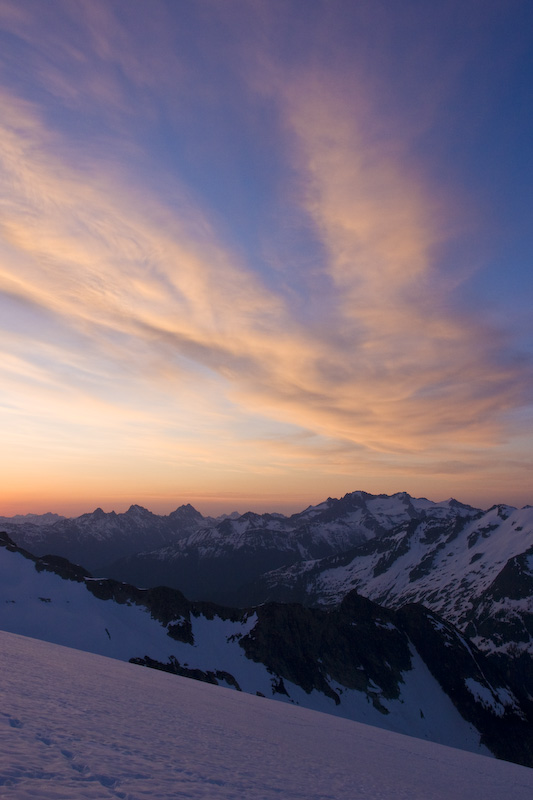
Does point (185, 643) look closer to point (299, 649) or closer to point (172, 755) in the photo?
point (299, 649)

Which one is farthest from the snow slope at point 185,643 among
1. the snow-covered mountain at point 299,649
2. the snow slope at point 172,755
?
the snow slope at point 172,755

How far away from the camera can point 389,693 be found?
117 metres

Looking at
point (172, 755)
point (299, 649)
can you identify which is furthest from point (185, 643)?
point (172, 755)

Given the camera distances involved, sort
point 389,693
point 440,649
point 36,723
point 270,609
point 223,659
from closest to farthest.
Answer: point 36,723, point 223,659, point 389,693, point 270,609, point 440,649

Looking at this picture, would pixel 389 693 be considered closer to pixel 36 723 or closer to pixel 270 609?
pixel 270 609

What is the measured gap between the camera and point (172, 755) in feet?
41.4

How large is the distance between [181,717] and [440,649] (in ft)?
470

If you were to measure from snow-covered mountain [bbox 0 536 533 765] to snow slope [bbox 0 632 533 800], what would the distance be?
239 feet

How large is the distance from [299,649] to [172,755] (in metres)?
118

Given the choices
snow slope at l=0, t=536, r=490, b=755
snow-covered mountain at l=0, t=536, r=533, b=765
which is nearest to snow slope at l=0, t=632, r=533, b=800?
snow slope at l=0, t=536, r=490, b=755

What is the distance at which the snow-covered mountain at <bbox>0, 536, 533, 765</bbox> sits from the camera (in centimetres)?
9062

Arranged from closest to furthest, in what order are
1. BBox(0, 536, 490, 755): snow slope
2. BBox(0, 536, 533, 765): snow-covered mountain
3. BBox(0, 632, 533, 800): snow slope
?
A: BBox(0, 632, 533, 800): snow slope, BBox(0, 536, 490, 755): snow slope, BBox(0, 536, 533, 765): snow-covered mountain

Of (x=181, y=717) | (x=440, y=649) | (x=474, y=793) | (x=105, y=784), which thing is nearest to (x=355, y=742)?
(x=474, y=793)

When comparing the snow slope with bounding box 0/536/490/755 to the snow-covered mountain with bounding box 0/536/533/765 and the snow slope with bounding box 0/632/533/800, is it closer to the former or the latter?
the snow-covered mountain with bounding box 0/536/533/765
